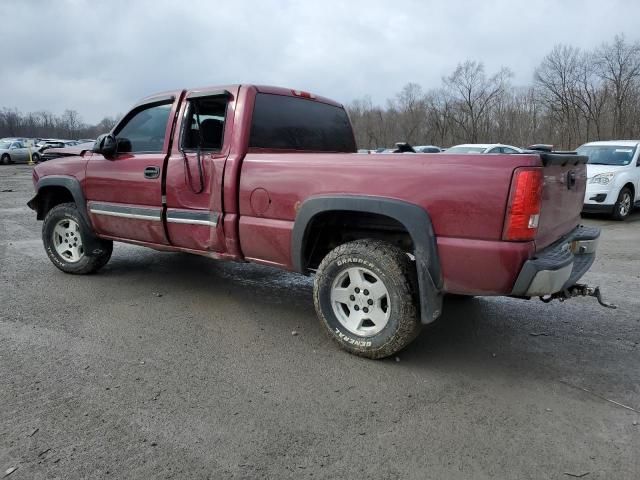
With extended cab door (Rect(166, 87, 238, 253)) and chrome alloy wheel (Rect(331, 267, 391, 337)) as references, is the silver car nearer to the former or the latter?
extended cab door (Rect(166, 87, 238, 253))

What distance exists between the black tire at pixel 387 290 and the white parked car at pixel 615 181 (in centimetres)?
873

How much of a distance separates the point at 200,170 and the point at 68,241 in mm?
2503

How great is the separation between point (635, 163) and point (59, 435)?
12.4m

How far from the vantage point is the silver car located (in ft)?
111

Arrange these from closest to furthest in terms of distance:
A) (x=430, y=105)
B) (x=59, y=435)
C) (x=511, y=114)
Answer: (x=59, y=435)
(x=511, y=114)
(x=430, y=105)

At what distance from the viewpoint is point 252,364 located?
345 centimetres

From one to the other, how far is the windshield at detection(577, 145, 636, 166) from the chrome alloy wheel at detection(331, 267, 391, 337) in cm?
988

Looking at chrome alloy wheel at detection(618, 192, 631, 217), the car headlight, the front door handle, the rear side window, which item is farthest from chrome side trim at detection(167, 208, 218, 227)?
chrome alloy wheel at detection(618, 192, 631, 217)

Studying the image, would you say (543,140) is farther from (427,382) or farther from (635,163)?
(427,382)

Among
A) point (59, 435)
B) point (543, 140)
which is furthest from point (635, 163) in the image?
point (543, 140)

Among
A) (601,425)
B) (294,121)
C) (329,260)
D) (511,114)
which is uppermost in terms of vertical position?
(511,114)

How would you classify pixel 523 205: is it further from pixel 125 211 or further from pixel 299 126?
pixel 125 211

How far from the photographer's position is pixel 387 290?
3.34 metres

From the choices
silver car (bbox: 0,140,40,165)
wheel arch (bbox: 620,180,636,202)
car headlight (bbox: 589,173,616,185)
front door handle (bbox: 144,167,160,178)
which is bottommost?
wheel arch (bbox: 620,180,636,202)
